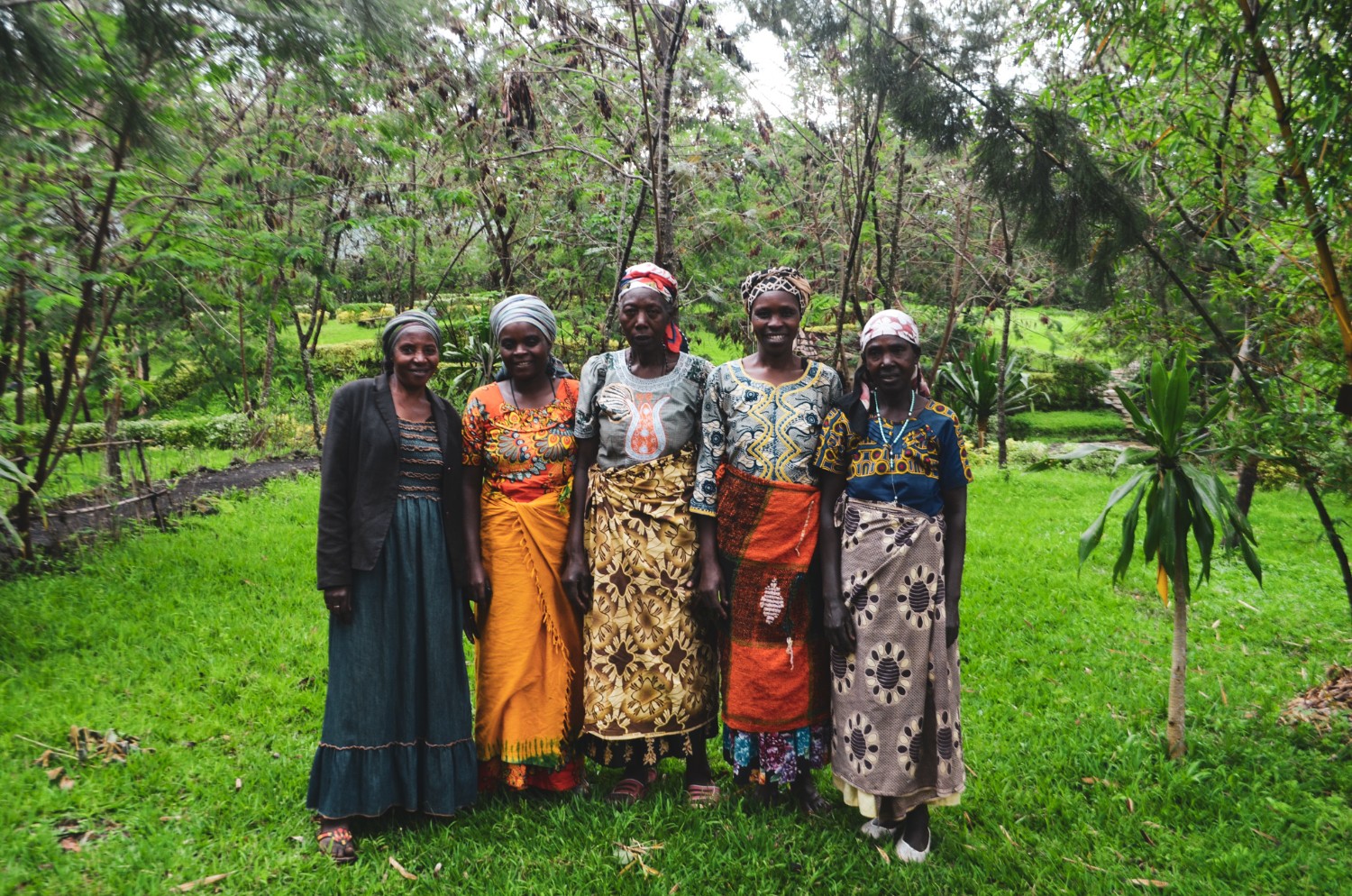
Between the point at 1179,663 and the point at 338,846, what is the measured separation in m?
3.40

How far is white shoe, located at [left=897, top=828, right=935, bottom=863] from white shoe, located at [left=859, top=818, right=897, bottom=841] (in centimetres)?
7

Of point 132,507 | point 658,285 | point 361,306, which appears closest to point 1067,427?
point 658,285

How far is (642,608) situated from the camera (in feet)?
10.0

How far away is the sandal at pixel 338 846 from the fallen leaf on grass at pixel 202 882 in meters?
0.30

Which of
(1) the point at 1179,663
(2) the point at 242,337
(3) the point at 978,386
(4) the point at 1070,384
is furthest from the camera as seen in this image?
(4) the point at 1070,384

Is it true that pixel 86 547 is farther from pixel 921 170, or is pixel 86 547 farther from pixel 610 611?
pixel 921 170

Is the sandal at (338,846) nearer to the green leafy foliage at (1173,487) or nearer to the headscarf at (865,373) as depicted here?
the headscarf at (865,373)

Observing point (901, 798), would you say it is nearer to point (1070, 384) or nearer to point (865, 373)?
point (865, 373)

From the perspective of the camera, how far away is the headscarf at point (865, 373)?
2.83 meters

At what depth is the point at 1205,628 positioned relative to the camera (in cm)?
540

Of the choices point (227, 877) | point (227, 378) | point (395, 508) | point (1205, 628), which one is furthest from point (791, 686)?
point (227, 378)

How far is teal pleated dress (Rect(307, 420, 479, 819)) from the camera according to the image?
2.91 meters

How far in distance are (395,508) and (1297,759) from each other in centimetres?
393

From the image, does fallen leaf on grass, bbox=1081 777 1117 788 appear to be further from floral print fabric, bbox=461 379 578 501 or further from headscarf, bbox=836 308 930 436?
floral print fabric, bbox=461 379 578 501
